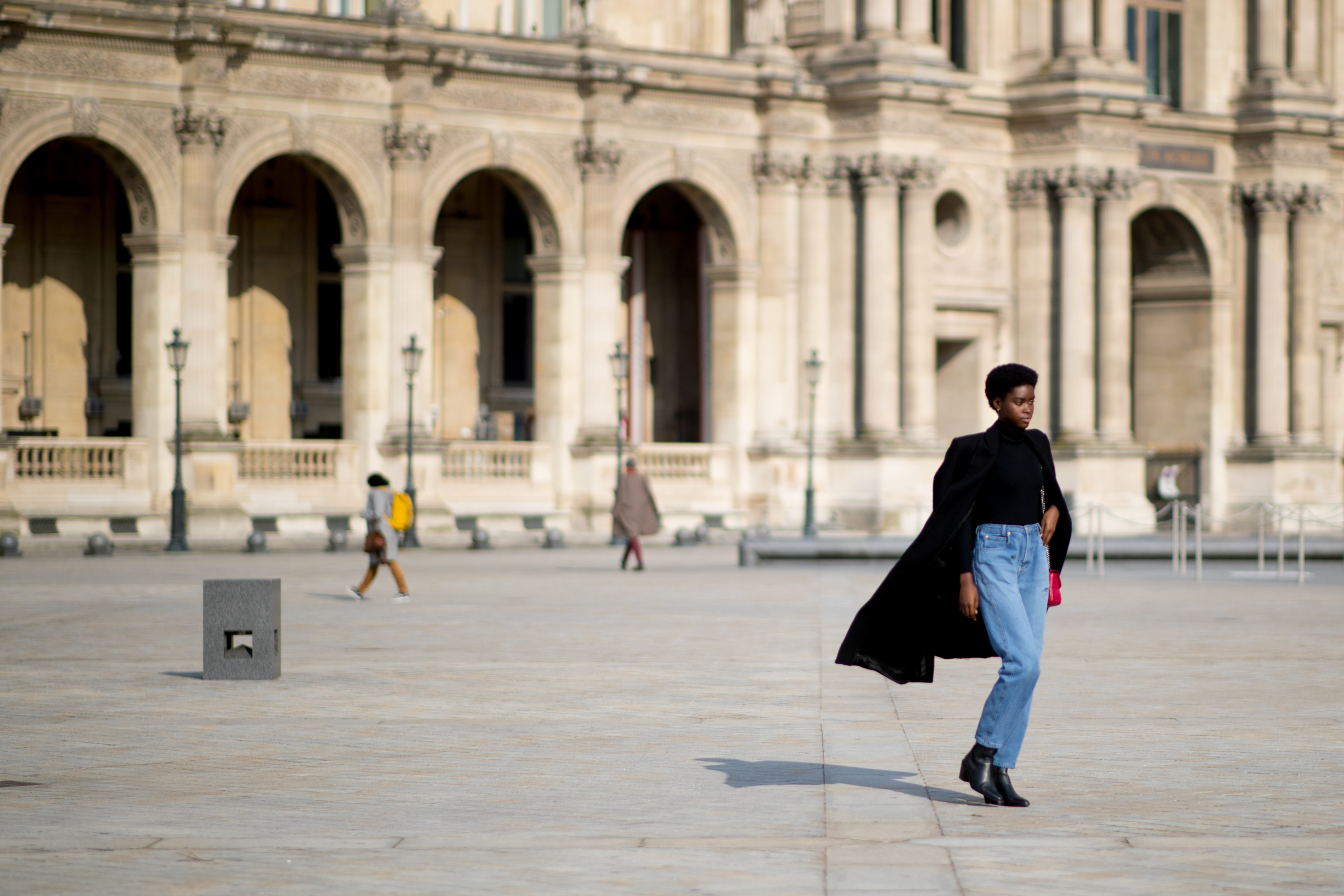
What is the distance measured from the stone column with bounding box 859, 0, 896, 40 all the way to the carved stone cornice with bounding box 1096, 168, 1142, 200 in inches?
263

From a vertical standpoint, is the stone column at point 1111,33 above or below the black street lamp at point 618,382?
above

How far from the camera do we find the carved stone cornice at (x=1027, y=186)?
5091cm

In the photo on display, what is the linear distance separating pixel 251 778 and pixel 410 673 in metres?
5.42

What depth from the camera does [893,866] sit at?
873 centimetres

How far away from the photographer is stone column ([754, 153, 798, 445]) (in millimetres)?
48188

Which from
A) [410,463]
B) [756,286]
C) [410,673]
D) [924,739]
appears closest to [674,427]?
[756,286]

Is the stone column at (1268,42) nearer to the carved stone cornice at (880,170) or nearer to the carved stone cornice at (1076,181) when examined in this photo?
the carved stone cornice at (1076,181)

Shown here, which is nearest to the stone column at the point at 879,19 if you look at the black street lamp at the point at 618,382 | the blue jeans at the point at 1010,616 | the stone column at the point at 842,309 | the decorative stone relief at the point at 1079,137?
the stone column at the point at 842,309

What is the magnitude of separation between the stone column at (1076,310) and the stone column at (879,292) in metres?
4.96

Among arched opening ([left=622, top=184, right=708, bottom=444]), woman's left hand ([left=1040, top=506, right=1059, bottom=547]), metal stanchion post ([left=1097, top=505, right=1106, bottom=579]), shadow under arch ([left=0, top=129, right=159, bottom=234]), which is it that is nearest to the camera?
woman's left hand ([left=1040, top=506, right=1059, bottom=547])

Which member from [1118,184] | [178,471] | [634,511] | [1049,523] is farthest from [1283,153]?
[1049,523]

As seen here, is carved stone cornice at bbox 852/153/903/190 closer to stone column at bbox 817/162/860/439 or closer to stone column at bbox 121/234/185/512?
stone column at bbox 817/162/860/439

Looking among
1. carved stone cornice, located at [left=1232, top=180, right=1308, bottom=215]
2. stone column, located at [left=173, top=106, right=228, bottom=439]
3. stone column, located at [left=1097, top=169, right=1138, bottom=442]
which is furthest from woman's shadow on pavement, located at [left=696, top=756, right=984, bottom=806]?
carved stone cornice, located at [left=1232, top=180, right=1308, bottom=215]

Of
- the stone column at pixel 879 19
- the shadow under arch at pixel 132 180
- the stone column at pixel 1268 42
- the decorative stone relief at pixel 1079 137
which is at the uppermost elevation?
the stone column at pixel 1268 42
